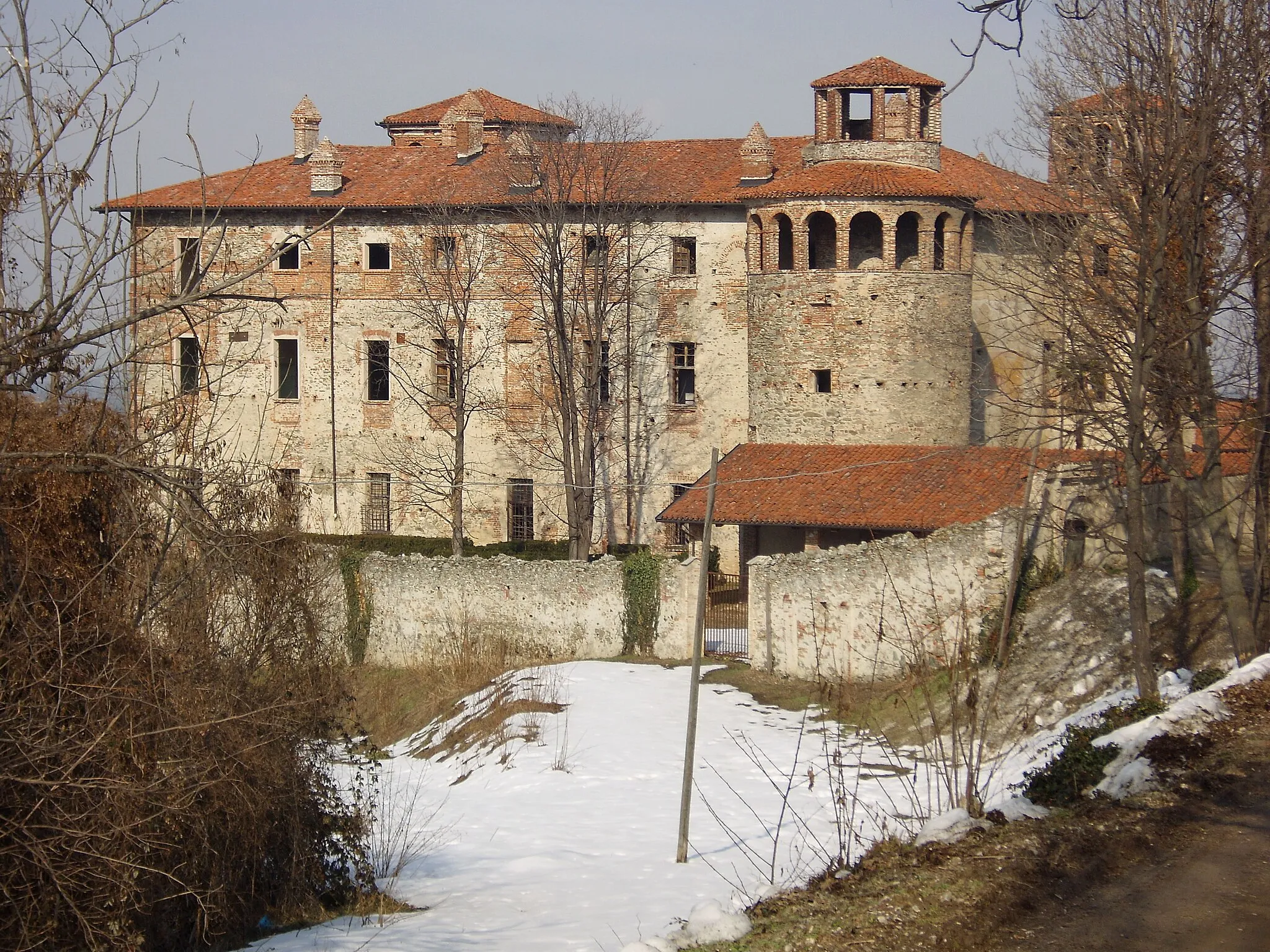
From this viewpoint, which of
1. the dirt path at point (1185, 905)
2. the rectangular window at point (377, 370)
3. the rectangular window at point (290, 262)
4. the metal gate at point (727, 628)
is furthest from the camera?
the rectangular window at point (290, 262)

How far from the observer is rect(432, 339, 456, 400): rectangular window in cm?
3375

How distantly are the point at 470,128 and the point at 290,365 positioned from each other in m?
7.50

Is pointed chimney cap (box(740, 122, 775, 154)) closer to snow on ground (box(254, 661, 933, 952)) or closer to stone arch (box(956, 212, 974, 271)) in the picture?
stone arch (box(956, 212, 974, 271))

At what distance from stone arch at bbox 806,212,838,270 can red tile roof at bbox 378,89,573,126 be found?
7.32m

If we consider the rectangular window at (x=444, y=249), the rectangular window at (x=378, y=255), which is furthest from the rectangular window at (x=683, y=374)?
the rectangular window at (x=378, y=255)

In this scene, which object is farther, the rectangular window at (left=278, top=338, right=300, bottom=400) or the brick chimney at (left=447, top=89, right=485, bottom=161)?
the brick chimney at (left=447, top=89, right=485, bottom=161)

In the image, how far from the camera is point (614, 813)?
1625cm

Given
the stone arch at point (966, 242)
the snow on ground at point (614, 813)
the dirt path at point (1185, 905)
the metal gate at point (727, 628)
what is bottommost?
the snow on ground at point (614, 813)

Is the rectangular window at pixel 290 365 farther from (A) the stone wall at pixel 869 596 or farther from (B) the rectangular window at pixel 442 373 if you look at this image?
(A) the stone wall at pixel 869 596

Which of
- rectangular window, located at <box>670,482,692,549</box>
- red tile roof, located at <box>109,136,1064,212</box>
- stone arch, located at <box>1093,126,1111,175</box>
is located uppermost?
red tile roof, located at <box>109,136,1064,212</box>

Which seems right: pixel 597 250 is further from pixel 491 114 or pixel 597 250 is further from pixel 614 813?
pixel 614 813

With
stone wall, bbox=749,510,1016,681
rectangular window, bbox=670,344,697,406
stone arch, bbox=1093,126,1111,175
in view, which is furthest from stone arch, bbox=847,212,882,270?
stone arch, bbox=1093,126,1111,175

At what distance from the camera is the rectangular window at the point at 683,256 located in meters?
32.3

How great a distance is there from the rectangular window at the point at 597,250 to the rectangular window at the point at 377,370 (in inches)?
219
